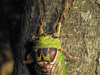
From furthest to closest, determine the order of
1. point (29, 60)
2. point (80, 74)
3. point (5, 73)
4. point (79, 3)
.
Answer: point (5, 73), point (29, 60), point (80, 74), point (79, 3)

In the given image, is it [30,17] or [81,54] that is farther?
[30,17]

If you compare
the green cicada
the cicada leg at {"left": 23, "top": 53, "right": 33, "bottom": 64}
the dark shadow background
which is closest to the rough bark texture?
the green cicada

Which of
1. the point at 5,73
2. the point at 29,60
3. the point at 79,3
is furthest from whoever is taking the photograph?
the point at 5,73

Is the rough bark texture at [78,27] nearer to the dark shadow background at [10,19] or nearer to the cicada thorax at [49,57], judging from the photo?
the cicada thorax at [49,57]

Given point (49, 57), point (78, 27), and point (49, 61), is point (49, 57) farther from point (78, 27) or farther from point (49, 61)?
point (78, 27)

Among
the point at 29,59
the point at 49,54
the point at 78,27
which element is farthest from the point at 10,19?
the point at 78,27

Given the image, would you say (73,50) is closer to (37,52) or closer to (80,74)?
(80,74)

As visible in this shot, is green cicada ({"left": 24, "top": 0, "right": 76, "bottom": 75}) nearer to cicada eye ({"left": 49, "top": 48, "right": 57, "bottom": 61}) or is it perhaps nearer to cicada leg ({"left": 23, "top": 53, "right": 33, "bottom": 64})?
cicada eye ({"left": 49, "top": 48, "right": 57, "bottom": 61})

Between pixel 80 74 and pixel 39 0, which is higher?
pixel 39 0

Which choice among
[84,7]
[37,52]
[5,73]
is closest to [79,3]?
[84,7]
